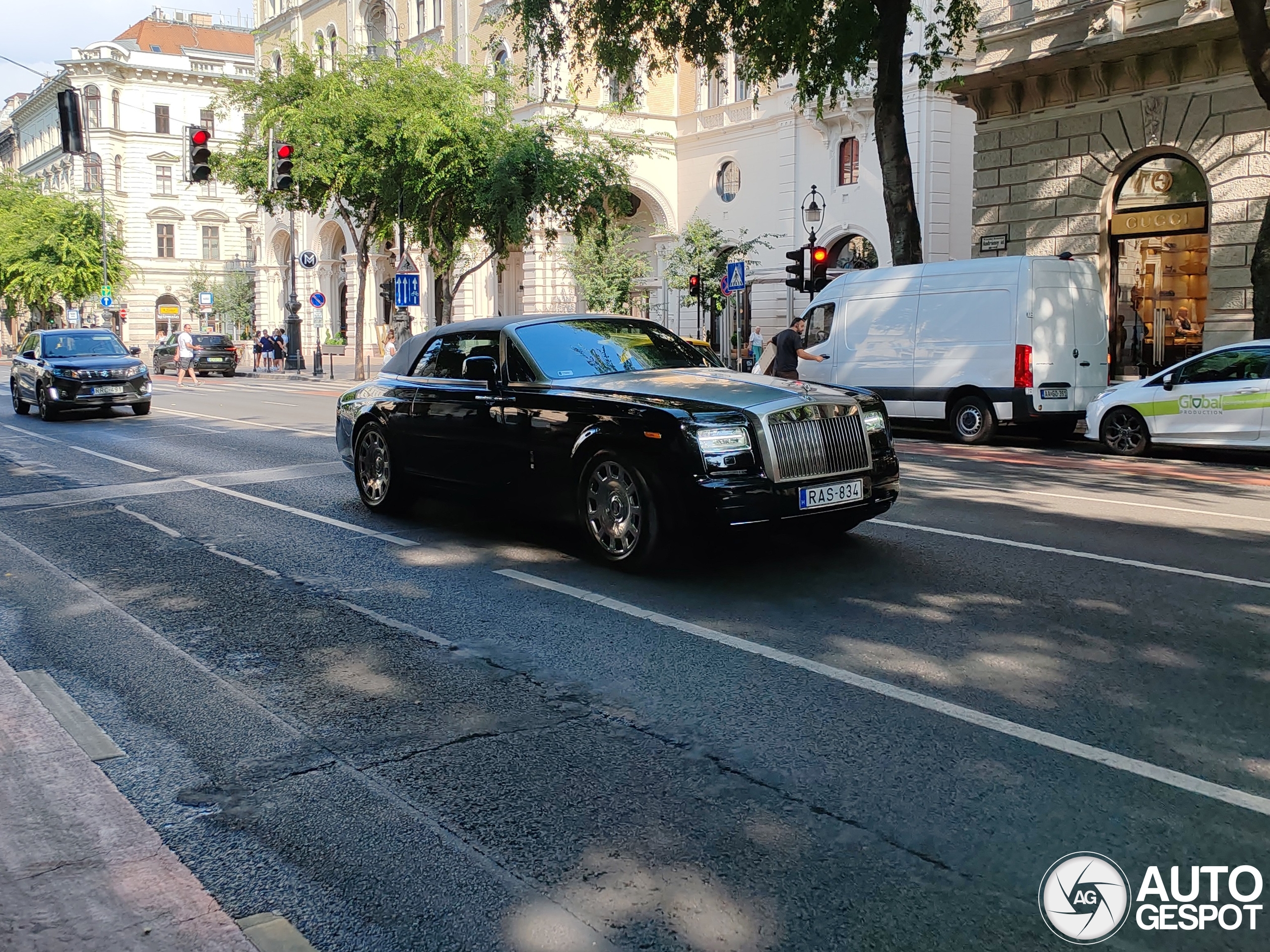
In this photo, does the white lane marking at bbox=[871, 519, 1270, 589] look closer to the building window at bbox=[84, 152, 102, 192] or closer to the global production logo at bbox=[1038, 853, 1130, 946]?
the global production logo at bbox=[1038, 853, 1130, 946]

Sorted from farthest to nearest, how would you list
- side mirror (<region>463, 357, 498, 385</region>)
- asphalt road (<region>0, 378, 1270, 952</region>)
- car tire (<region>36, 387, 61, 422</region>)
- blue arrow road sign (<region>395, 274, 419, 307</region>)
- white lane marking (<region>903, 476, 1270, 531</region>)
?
1. blue arrow road sign (<region>395, 274, 419, 307</region>)
2. car tire (<region>36, 387, 61, 422</region>)
3. white lane marking (<region>903, 476, 1270, 531</region>)
4. side mirror (<region>463, 357, 498, 385</region>)
5. asphalt road (<region>0, 378, 1270, 952</region>)

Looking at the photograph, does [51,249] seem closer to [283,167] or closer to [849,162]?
[849,162]

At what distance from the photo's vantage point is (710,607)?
652cm

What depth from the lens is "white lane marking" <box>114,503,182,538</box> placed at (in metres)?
9.38

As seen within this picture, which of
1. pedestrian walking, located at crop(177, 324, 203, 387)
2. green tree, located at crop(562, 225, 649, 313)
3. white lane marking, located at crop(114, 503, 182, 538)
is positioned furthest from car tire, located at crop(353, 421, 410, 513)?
green tree, located at crop(562, 225, 649, 313)

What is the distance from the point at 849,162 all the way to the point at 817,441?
1313 inches

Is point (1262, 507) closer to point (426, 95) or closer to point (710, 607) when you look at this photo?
point (710, 607)

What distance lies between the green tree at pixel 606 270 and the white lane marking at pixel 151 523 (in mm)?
32606

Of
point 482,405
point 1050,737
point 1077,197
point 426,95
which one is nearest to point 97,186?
point 426,95

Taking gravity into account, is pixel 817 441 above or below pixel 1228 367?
below

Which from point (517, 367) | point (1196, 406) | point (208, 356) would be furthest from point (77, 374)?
point (208, 356)

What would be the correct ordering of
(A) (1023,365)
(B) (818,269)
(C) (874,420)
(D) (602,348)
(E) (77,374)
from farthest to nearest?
(B) (818,269)
(E) (77,374)
(A) (1023,365)
(D) (602,348)
(C) (874,420)

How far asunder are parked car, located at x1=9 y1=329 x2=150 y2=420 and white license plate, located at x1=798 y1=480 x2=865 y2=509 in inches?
686

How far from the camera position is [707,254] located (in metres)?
41.9
